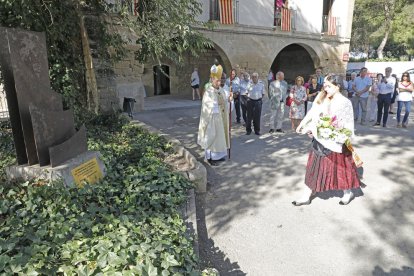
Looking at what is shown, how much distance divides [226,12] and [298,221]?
11.7m

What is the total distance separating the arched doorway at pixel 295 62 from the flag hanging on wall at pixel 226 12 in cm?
680

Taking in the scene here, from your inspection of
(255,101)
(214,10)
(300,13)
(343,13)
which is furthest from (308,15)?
(255,101)

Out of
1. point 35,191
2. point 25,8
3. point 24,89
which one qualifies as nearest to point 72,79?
point 25,8

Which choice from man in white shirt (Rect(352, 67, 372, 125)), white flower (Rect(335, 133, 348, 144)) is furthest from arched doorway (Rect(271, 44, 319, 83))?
white flower (Rect(335, 133, 348, 144))

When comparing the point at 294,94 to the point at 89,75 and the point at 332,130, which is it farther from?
the point at 89,75

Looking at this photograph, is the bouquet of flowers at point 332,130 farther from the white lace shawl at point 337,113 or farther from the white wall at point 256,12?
the white wall at point 256,12

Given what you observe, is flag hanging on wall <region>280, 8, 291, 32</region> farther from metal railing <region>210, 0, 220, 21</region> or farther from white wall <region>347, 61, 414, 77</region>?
white wall <region>347, 61, 414, 77</region>

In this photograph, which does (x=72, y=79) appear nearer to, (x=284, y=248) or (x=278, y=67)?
(x=284, y=248)

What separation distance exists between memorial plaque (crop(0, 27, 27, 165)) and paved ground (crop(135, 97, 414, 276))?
7.25ft

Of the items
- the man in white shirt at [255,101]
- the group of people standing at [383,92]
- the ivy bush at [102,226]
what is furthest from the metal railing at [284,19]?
the ivy bush at [102,226]

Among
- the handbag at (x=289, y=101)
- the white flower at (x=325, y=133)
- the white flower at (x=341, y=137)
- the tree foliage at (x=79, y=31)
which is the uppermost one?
the tree foliage at (x=79, y=31)

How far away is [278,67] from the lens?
2198cm

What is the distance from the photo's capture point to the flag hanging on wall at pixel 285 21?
15969mm

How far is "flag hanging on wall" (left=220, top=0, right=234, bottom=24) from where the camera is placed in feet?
44.9
